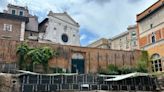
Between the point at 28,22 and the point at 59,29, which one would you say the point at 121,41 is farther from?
the point at 28,22

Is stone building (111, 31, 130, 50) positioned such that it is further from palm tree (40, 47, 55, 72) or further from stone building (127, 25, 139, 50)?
palm tree (40, 47, 55, 72)

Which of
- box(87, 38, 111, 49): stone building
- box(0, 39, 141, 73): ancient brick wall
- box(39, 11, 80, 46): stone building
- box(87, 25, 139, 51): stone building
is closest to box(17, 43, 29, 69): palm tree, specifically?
box(0, 39, 141, 73): ancient brick wall

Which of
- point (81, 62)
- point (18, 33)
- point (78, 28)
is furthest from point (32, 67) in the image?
point (78, 28)

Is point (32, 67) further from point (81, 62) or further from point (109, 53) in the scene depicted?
point (109, 53)

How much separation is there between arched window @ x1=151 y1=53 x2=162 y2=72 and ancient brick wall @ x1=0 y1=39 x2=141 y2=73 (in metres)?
2.05

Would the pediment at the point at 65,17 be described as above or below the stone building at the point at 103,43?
above

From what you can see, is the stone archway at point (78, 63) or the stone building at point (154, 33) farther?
the stone building at point (154, 33)

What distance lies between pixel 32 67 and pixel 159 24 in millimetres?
16223

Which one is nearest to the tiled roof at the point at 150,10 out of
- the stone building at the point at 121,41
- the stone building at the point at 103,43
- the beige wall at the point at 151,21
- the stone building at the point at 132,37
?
the beige wall at the point at 151,21

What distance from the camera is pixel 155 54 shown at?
30.0 meters

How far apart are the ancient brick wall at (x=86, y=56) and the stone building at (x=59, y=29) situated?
11.7 meters

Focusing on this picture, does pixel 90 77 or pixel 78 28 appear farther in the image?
pixel 78 28

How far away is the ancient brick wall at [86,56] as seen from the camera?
2570cm

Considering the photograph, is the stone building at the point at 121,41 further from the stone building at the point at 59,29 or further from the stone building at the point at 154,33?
the stone building at the point at 154,33
